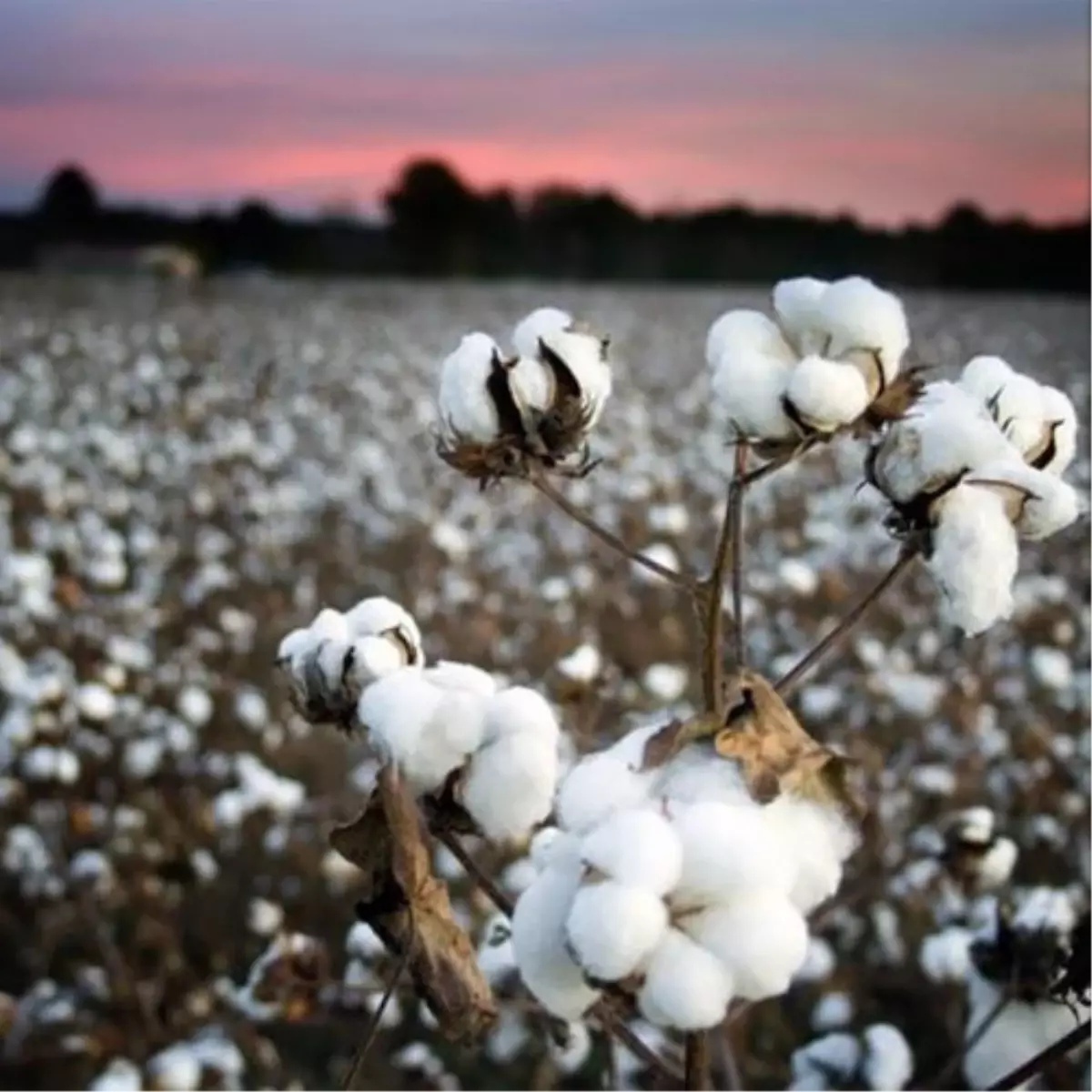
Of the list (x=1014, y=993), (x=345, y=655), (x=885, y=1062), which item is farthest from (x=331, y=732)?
(x=345, y=655)

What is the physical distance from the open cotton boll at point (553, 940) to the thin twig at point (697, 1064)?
0.11 metres

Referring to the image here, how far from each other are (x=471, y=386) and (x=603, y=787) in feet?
1.12

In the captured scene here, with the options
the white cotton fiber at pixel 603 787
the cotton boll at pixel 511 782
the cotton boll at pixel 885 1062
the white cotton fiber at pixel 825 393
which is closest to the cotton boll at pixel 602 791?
the white cotton fiber at pixel 603 787

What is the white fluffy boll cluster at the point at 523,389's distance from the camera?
103cm

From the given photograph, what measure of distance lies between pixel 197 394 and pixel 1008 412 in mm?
10564

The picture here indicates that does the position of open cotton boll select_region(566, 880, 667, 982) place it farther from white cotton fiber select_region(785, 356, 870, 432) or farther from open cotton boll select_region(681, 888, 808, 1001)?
white cotton fiber select_region(785, 356, 870, 432)

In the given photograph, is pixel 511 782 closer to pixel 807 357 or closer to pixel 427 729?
pixel 427 729

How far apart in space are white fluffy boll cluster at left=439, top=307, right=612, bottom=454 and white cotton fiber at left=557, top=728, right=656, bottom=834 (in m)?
0.31

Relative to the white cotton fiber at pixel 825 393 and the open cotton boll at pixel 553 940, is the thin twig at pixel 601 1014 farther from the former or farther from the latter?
the white cotton fiber at pixel 825 393

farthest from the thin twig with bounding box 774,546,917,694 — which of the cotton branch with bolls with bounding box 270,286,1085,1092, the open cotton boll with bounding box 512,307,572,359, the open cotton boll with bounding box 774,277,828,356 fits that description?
the open cotton boll with bounding box 512,307,572,359

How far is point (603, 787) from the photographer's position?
75 centimetres

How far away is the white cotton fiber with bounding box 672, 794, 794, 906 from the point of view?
2.29 feet

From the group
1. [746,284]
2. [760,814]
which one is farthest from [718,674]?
[746,284]

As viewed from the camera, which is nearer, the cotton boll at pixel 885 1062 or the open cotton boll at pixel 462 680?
the open cotton boll at pixel 462 680
